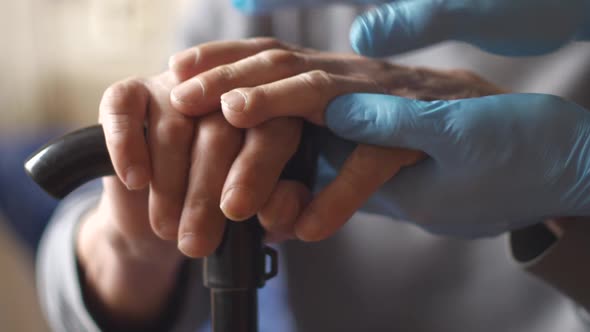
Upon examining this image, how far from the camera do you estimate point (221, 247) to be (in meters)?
0.31

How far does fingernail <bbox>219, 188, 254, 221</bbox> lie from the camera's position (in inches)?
11.5

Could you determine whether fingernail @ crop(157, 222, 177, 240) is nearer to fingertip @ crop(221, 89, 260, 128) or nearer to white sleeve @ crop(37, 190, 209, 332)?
fingertip @ crop(221, 89, 260, 128)

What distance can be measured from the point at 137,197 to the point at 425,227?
213 millimetres

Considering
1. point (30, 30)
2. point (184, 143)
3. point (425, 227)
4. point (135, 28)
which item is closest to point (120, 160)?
point (184, 143)

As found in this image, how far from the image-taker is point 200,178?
12.3 inches

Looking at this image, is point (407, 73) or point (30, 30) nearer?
point (407, 73)

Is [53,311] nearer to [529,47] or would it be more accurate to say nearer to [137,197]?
[137,197]

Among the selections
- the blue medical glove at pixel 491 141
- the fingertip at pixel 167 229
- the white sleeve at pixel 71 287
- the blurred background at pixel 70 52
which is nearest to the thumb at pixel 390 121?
the blue medical glove at pixel 491 141

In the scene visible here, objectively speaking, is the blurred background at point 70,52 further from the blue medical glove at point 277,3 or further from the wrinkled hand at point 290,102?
the wrinkled hand at point 290,102

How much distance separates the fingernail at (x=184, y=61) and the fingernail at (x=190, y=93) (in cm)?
3

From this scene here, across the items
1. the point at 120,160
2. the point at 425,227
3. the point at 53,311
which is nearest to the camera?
the point at 120,160

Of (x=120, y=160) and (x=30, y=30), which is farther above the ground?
(x=120, y=160)

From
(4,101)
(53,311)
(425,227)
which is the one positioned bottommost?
(4,101)

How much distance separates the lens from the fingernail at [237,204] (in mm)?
291
